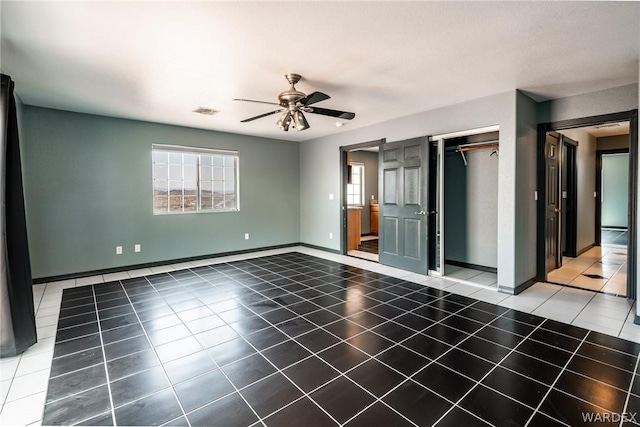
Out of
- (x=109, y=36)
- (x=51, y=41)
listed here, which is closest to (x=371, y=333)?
(x=109, y=36)

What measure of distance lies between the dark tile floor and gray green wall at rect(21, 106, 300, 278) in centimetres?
129

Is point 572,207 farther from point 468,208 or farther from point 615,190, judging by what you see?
point 615,190

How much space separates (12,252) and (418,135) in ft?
16.0

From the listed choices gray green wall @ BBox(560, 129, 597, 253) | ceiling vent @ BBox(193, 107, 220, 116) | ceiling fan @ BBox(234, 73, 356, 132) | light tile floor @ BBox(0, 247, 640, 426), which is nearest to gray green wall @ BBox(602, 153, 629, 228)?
gray green wall @ BBox(560, 129, 597, 253)

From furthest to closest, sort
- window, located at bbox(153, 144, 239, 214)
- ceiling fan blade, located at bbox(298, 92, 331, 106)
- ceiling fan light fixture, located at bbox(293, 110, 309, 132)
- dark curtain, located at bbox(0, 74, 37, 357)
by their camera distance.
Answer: window, located at bbox(153, 144, 239, 214) < ceiling fan light fixture, located at bbox(293, 110, 309, 132) < ceiling fan blade, located at bbox(298, 92, 331, 106) < dark curtain, located at bbox(0, 74, 37, 357)

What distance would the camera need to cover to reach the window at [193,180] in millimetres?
5500

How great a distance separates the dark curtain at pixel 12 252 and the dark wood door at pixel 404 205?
4.51m

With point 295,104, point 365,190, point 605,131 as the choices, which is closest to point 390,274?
point 295,104

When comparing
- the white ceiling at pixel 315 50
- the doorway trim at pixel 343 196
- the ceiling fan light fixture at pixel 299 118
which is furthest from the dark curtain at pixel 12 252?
the doorway trim at pixel 343 196

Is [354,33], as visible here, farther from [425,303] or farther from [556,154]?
[556,154]

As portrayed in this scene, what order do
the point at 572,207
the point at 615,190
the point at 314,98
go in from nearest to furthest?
the point at 314,98 < the point at 572,207 < the point at 615,190

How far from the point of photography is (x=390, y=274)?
15.7 ft

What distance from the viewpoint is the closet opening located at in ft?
15.2

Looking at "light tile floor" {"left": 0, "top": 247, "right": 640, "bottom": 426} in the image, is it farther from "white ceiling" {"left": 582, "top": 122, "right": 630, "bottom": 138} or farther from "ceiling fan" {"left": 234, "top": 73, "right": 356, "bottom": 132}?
"white ceiling" {"left": 582, "top": 122, "right": 630, "bottom": 138}
